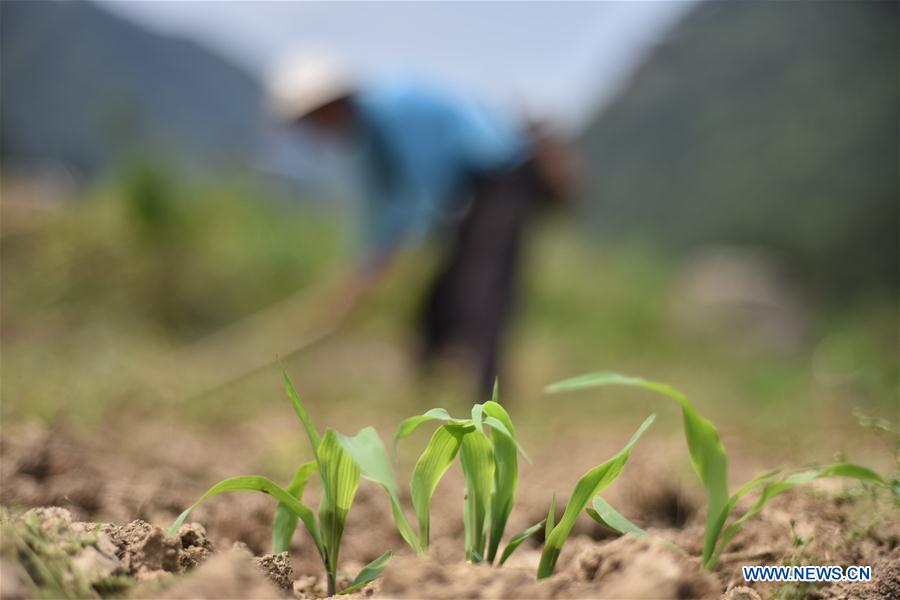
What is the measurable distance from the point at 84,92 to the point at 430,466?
680 centimetres

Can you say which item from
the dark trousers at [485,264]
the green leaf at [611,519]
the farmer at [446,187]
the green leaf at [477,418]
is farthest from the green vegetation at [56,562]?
the dark trousers at [485,264]

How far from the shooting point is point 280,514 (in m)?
0.94

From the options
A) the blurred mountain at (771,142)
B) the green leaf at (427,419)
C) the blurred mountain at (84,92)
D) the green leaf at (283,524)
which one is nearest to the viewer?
the green leaf at (427,419)

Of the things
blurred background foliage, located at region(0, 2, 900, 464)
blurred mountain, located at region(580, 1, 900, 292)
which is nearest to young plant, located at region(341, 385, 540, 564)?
blurred background foliage, located at region(0, 2, 900, 464)

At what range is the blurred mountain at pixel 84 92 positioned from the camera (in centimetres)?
556

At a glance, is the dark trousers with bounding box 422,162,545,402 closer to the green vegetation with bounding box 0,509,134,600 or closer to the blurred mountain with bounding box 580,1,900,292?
the green vegetation with bounding box 0,509,134,600

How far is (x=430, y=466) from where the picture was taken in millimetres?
880

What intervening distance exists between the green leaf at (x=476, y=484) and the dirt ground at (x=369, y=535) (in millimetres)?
40

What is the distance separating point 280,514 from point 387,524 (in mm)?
538

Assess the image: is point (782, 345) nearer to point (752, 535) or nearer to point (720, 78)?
point (720, 78)

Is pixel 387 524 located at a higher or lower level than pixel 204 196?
lower

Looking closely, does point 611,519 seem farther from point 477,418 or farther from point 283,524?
point 283,524

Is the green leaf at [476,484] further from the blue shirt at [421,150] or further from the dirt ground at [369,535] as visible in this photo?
the blue shirt at [421,150]

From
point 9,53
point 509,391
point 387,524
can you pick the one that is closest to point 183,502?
point 387,524
